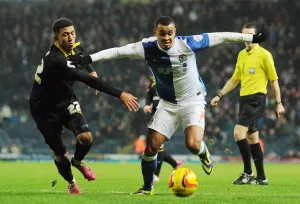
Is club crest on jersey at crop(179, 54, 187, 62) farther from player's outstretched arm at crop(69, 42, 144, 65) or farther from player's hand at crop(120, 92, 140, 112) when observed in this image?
player's hand at crop(120, 92, 140, 112)

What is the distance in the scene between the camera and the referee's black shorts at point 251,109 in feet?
41.8

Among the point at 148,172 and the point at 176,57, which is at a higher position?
the point at 176,57

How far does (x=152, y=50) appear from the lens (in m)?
9.49

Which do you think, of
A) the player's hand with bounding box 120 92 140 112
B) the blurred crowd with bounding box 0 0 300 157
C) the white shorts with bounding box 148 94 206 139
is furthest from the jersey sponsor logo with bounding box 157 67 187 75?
the blurred crowd with bounding box 0 0 300 157

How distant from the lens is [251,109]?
1275 cm

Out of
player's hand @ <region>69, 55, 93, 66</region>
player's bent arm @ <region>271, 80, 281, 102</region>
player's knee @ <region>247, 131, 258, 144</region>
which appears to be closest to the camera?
player's hand @ <region>69, 55, 93, 66</region>

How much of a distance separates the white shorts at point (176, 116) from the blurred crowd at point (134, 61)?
60.0 feet

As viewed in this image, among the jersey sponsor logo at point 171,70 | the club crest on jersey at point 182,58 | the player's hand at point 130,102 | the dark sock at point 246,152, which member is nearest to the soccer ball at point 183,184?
the player's hand at point 130,102

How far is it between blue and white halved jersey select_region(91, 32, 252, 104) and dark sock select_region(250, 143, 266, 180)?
11.3ft

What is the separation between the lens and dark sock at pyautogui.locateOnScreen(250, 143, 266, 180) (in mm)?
12766

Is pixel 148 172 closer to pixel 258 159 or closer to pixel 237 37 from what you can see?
pixel 237 37

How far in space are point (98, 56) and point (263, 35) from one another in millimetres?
2129

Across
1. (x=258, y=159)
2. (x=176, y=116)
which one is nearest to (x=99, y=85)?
(x=176, y=116)

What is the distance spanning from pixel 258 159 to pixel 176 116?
136 inches
